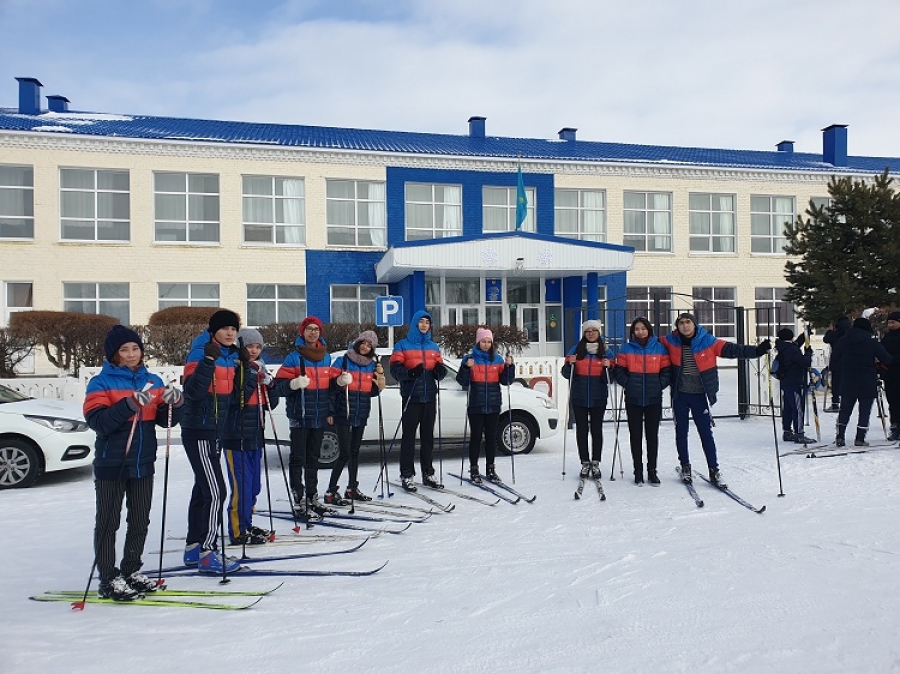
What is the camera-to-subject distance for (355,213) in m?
26.9

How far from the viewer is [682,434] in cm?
855

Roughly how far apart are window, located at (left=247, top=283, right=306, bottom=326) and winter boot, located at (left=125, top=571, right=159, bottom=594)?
20856 mm

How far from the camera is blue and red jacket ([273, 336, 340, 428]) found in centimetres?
707

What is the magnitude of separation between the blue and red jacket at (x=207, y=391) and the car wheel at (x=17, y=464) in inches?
182

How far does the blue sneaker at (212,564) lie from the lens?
5.46 meters

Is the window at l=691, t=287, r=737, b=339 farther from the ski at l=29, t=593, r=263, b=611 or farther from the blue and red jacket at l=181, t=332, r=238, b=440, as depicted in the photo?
the ski at l=29, t=593, r=263, b=611

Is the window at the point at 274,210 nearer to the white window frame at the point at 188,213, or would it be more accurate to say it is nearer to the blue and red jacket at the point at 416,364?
the white window frame at the point at 188,213

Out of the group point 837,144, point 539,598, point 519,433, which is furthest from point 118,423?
point 837,144

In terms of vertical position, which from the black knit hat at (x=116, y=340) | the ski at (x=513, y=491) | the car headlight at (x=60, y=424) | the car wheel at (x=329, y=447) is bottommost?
the ski at (x=513, y=491)

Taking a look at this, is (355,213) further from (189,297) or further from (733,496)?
(733,496)

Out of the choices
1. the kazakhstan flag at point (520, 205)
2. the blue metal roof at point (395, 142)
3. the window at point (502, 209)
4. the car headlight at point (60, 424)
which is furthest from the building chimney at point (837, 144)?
the car headlight at point (60, 424)

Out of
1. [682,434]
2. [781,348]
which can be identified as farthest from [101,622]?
[781,348]

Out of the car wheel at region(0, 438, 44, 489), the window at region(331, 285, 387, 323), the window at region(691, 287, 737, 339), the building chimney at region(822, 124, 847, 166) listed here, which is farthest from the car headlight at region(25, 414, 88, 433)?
the building chimney at region(822, 124, 847, 166)

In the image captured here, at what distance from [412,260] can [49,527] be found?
1623 cm
